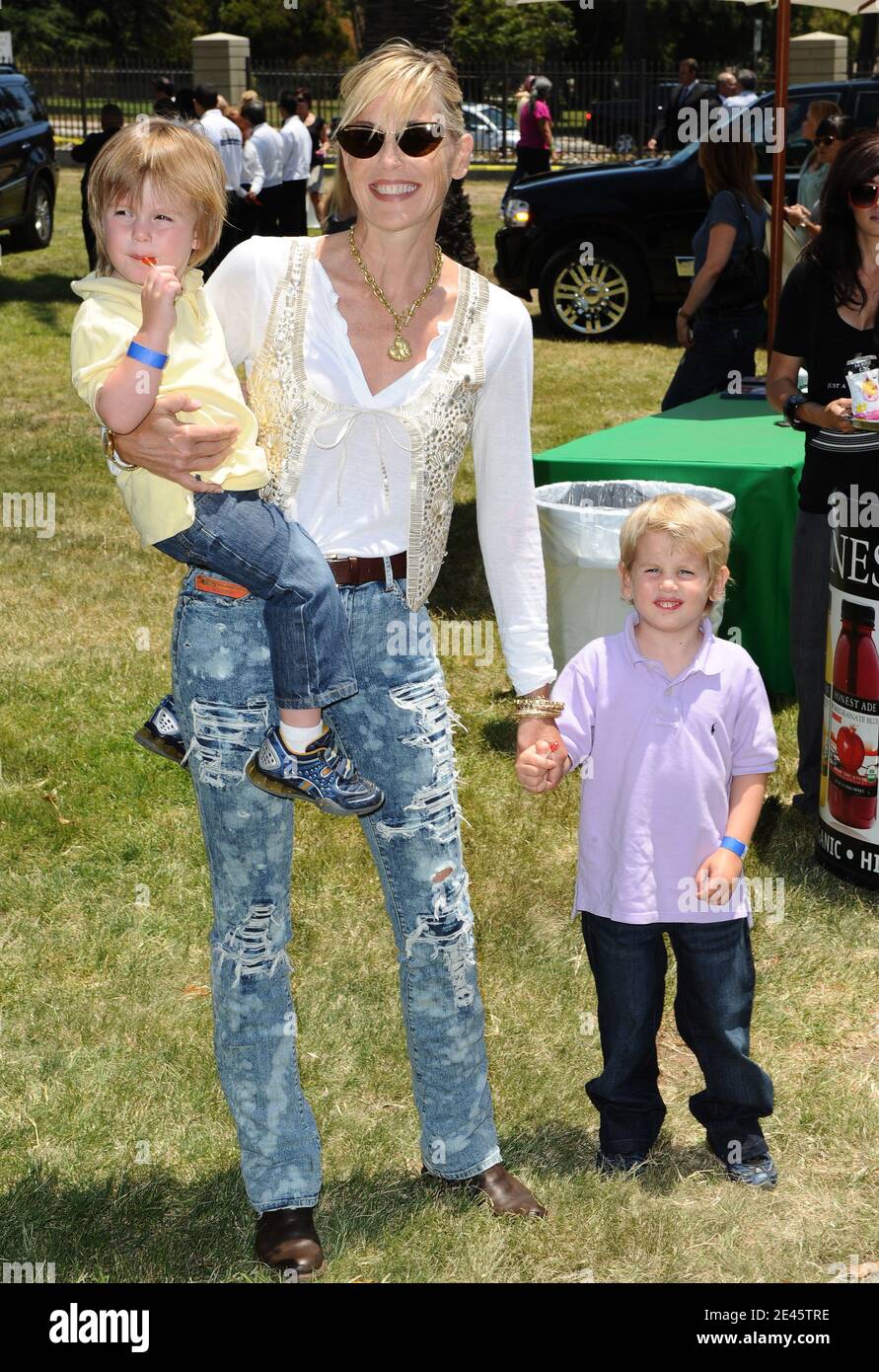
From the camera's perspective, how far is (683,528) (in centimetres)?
336

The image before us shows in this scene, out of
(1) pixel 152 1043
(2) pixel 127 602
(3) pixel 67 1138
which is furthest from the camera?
(2) pixel 127 602

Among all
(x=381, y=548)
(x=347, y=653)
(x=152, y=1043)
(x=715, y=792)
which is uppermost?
(x=381, y=548)

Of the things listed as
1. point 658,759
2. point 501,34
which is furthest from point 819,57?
point 658,759

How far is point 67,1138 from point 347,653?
1.68m

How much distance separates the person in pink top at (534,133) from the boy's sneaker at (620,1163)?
1887 centimetres

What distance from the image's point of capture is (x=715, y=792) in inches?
137

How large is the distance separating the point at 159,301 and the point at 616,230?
12.8 meters

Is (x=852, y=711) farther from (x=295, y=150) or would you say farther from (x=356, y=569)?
(x=295, y=150)

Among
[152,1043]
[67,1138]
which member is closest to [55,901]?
[152,1043]

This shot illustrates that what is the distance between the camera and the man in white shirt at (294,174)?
18342 millimetres

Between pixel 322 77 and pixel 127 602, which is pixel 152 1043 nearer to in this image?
pixel 127 602

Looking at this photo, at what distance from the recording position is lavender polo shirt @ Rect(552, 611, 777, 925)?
11.3ft

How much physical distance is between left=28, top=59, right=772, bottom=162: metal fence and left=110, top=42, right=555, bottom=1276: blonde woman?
32.6m

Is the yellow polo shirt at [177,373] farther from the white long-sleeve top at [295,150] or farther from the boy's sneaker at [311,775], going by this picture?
the white long-sleeve top at [295,150]
